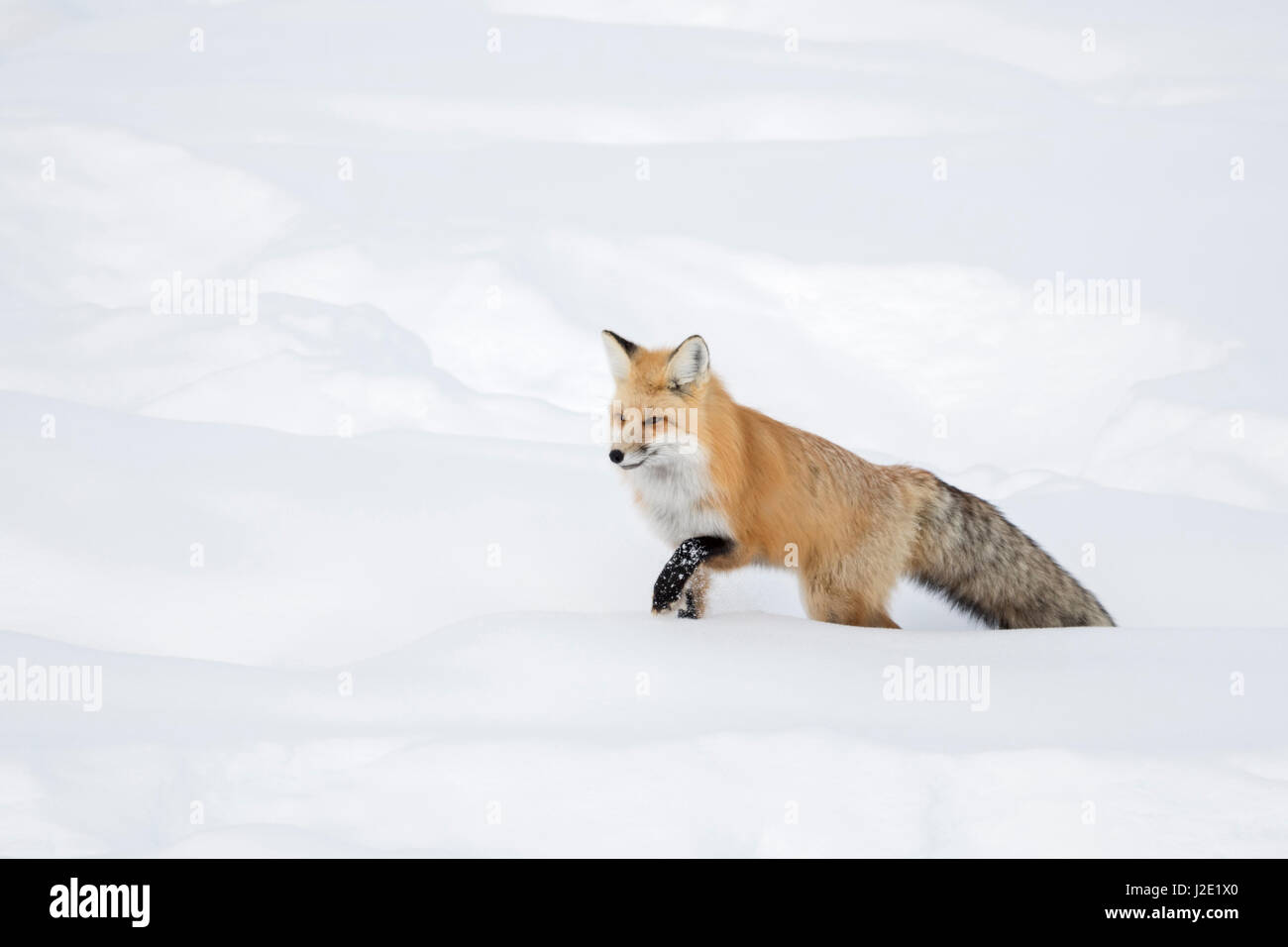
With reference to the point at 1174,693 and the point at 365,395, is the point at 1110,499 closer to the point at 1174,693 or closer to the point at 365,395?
the point at 1174,693

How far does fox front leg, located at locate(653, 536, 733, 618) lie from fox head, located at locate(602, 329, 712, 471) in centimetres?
34

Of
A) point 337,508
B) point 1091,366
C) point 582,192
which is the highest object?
point 582,192

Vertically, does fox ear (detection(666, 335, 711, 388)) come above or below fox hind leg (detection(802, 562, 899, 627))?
above

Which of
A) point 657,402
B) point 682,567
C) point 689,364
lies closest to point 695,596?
point 682,567

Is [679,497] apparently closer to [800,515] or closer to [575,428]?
[800,515]

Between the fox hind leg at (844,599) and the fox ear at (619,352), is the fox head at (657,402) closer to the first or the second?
the fox ear at (619,352)

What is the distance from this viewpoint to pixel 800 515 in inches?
168

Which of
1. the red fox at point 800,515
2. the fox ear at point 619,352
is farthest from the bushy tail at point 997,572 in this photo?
the fox ear at point 619,352

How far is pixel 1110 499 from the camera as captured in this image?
566 centimetres

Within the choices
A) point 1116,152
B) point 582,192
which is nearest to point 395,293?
point 582,192

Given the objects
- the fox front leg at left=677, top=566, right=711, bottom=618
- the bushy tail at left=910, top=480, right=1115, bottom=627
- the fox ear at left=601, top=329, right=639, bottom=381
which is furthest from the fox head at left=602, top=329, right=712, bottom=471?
the bushy tail at left=910, top=480, right=1115, bottom=627

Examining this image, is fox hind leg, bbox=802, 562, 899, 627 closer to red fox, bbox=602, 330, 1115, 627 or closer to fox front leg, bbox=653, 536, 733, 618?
red fox, bbox=602, 330, 1115, 627

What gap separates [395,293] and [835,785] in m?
7.11

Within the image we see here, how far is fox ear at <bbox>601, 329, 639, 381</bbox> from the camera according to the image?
407cm
